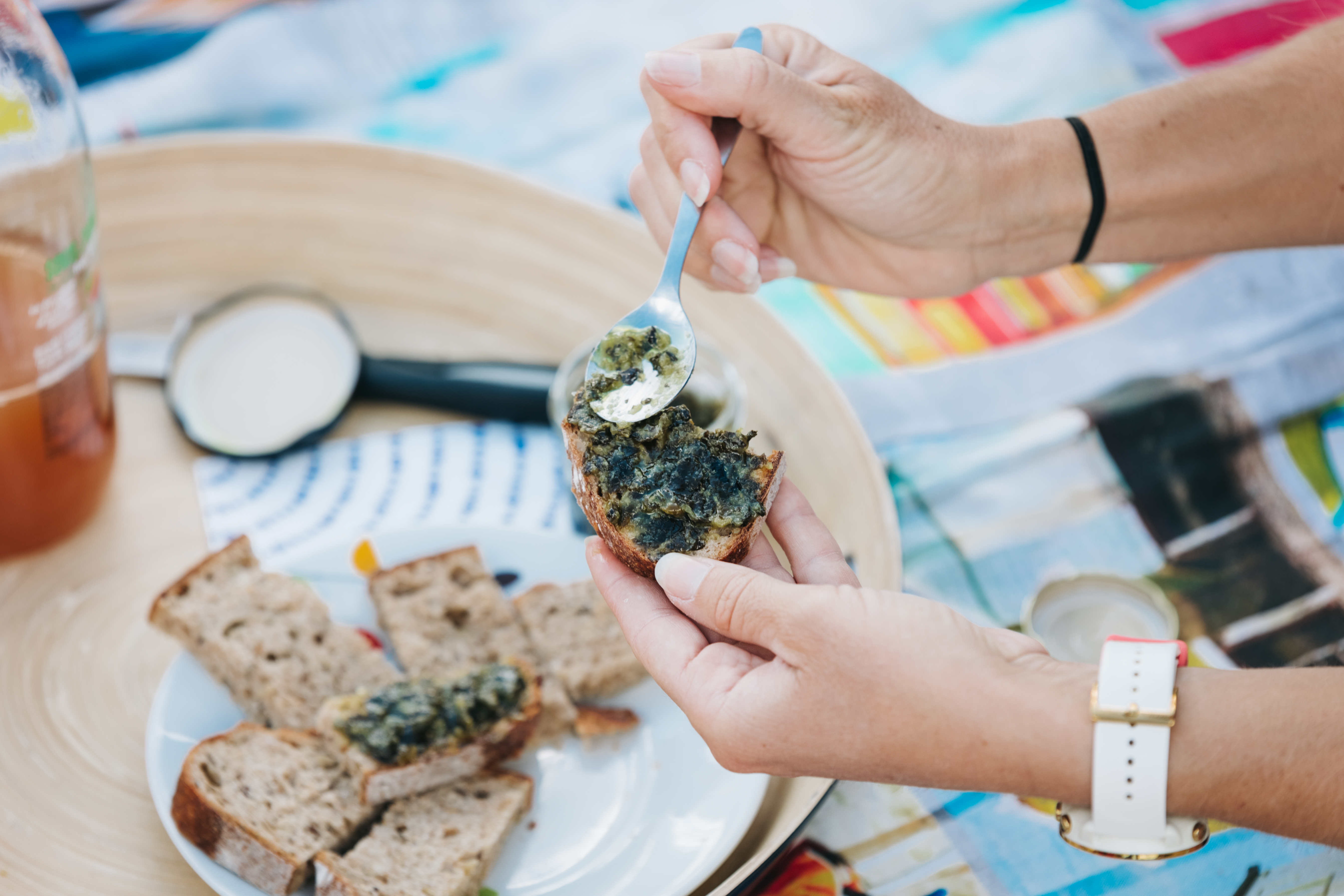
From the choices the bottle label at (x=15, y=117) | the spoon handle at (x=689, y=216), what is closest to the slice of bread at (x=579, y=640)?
the spoon handle at (x=689, y=216)

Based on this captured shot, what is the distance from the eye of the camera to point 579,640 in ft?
6.97

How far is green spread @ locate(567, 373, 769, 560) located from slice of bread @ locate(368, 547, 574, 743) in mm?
546

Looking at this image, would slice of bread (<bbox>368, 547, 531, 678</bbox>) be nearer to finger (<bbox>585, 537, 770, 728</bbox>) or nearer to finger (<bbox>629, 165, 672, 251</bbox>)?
finger (<bbox>585, 537, 770, 728</bbox>)

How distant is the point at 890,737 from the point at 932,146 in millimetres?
1158

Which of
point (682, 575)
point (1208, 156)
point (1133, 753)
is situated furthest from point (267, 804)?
point (1208, 156)

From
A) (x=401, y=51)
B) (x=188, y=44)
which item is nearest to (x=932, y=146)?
(x=401, y=51)

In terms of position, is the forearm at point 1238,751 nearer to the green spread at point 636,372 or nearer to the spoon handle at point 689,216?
the green spread at point 636,372

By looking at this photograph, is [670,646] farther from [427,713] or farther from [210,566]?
[210,566]

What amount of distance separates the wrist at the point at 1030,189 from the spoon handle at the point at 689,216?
50 centimetres

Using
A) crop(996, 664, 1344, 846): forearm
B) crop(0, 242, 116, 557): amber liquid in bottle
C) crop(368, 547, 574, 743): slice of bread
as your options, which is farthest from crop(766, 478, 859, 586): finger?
crop(0, 242, 116, 557): amber liquid in bottle

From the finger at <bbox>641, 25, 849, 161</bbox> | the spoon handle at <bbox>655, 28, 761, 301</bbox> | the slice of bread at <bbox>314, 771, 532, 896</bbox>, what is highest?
the finger at <bbox>641, 25, 849, 161</bbox>

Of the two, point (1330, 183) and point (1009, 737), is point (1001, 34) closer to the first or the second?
point (1330, 183)

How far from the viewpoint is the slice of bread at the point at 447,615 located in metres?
2.10

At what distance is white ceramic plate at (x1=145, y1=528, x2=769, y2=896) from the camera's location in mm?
1812
